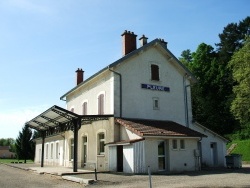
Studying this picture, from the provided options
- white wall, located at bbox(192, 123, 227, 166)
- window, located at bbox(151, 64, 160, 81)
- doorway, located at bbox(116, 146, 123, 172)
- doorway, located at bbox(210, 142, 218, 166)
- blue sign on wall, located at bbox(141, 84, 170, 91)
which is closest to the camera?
doorway, located at bbox(116, 146, 123, 172)

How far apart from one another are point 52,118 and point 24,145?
1100 inches

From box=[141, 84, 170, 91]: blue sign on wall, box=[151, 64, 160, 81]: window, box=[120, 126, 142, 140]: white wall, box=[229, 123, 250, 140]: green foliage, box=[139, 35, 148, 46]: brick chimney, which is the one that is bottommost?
box=[120, 126, 142, 140]: white wall

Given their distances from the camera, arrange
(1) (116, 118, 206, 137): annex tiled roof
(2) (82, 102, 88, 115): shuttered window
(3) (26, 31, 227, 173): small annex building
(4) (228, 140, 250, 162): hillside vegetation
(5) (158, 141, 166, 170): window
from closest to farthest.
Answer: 1. (1) (116, 118, 206, 137): annex tiled roof
2. (3) (26, 31, 227, 173): small annex building
3. (5) (158, 141, 166, 170): window
4. (2) (82, 102, 88, 115): shuttered window
5. (4) (228, 140, 250, 162): hillside vegetation

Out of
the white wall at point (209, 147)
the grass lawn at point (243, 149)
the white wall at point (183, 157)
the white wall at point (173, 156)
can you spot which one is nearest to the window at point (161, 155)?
the white wall at point (173, 156)

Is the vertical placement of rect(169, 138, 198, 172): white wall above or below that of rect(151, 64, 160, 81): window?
below

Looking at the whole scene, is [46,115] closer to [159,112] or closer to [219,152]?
[159,112]

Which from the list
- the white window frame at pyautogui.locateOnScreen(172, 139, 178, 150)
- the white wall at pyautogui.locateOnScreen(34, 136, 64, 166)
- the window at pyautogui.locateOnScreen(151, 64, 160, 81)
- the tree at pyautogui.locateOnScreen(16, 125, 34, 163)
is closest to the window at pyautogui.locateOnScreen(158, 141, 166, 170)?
the white window frame at pyautogui.locateOnScreen(172, 139, 178, 150)

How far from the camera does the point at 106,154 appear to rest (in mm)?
19344

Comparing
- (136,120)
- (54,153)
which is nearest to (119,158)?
(136,120)

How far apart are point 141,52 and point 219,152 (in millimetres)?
9570

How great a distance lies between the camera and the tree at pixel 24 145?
46312mm

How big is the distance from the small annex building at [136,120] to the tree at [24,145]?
22475 mm

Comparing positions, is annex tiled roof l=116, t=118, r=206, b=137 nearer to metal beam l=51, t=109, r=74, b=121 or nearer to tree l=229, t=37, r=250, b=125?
metal beam l=51, t=109, r=74, b=121

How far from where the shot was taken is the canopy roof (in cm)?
1814
